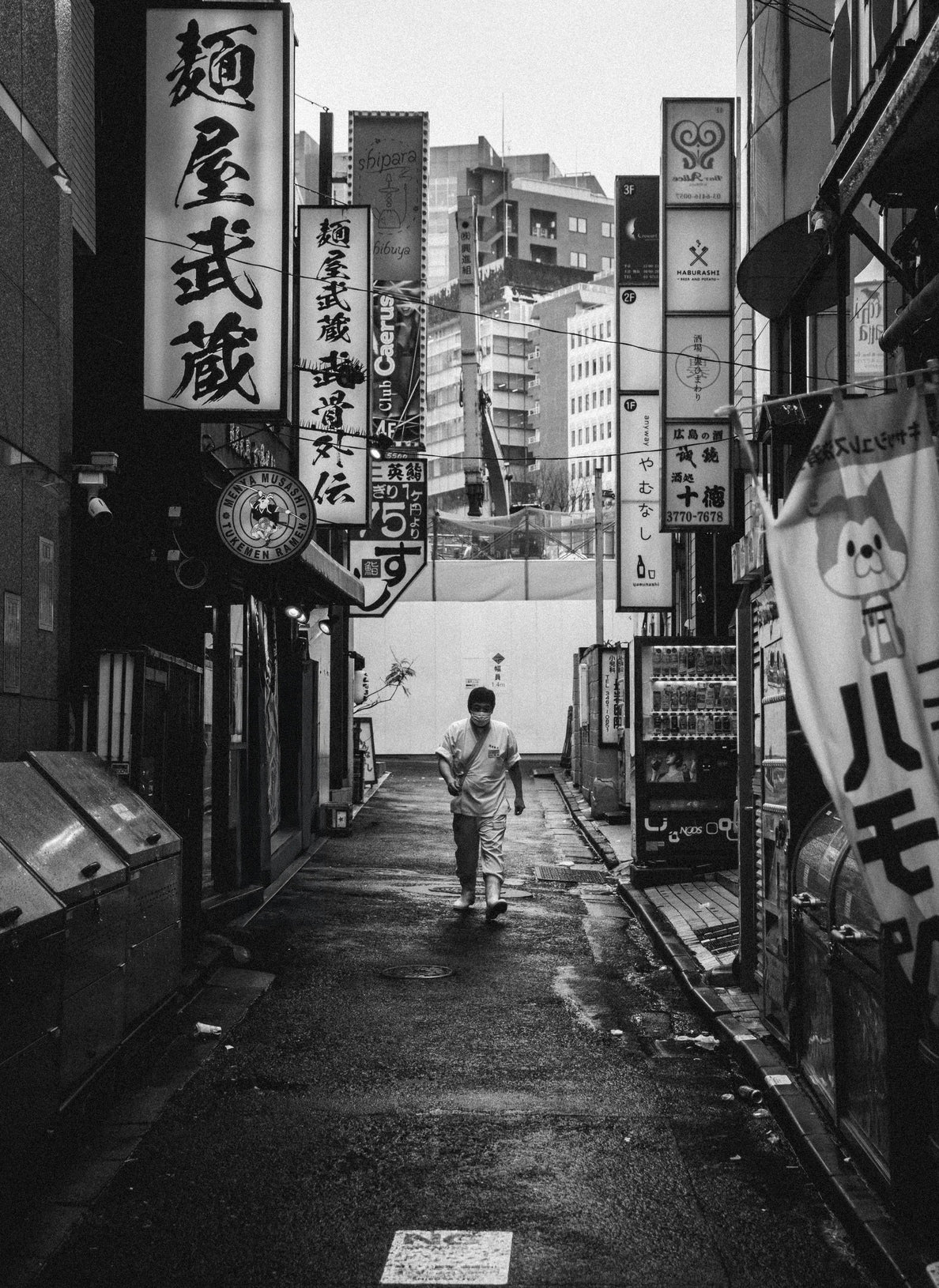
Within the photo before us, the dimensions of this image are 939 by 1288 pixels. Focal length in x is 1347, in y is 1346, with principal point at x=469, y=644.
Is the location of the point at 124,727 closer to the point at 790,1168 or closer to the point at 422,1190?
the point at 422,1190

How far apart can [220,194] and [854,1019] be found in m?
8.69

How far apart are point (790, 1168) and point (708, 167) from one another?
43.2 feet

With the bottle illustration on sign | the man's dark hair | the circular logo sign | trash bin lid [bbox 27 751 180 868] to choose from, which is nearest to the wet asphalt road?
trash bin lid [bbox 27 751 180 868]

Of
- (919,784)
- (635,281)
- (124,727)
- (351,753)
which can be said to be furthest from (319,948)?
(351,753)

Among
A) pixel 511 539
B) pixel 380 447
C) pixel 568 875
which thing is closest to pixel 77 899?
pixel 568 875

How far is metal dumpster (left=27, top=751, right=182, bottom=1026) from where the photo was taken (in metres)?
7.43

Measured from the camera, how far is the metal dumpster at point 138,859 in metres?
7.43

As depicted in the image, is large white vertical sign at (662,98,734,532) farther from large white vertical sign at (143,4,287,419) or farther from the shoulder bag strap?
large white vertical sign at (143,4,287,419)

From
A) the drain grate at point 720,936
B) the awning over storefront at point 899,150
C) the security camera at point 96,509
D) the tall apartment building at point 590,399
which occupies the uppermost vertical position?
the tall apartment building at point 590,399

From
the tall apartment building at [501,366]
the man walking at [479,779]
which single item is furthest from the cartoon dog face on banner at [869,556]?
the tall apartment building at [501,366]

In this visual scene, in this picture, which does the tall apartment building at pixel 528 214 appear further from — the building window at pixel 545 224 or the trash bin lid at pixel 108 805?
the trash bin lid at pixel 108 805

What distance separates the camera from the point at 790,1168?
6.06 meters

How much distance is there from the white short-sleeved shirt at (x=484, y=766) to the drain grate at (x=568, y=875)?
10.7 feet

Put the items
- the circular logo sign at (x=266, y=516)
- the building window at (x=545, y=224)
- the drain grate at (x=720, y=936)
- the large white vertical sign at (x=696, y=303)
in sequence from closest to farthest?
Answer: 1. the drain grate at (x=720, y=936)
2. the circular logo sign at (x=266, y=516)
3. the large white vertical sign at (x=696, y=303)
4. the building window at (x=545, y=224)
